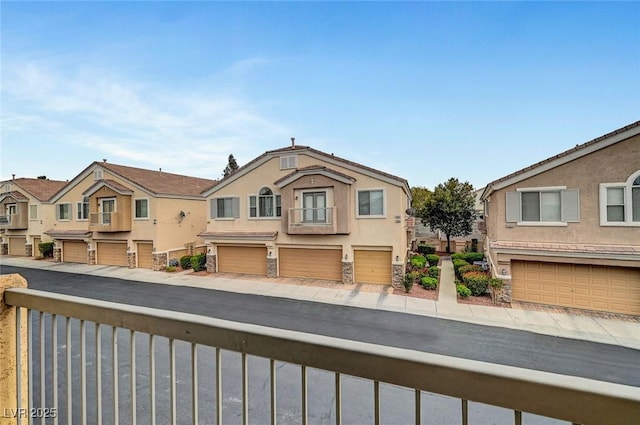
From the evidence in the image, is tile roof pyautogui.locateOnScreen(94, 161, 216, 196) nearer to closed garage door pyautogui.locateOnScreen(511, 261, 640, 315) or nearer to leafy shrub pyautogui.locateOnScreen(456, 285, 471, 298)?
leafy shrub pyautogui.locateOnScreen(456, 285, 471, 298)

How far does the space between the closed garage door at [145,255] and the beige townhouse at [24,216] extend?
12.5 metres

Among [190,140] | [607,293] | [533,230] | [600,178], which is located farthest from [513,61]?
[190,140]

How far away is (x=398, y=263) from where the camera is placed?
14383 millimetres

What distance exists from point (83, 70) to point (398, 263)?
15.2m

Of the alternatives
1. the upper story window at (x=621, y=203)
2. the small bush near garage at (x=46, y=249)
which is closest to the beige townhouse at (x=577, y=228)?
the upper story window at (x=621, y=203)

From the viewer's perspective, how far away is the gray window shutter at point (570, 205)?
37.5 ft

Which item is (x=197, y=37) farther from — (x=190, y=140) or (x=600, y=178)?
(x=600, y=178)

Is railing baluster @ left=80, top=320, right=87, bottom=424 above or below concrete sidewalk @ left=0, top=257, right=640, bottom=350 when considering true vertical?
above

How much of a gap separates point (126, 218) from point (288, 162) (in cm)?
1211

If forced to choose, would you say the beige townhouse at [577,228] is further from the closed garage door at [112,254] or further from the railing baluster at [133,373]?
the closed garage door at [112,254]

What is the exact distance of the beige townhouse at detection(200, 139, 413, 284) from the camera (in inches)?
587

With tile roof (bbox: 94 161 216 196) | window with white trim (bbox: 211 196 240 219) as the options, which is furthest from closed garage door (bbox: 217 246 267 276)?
tile roof (bbox: 94 161 216 196)

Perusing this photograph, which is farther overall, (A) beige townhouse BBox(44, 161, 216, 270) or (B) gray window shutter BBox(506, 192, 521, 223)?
(A) beige townhouse BBox(44, 161, 216, 270)

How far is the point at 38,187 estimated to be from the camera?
27.4 metres
